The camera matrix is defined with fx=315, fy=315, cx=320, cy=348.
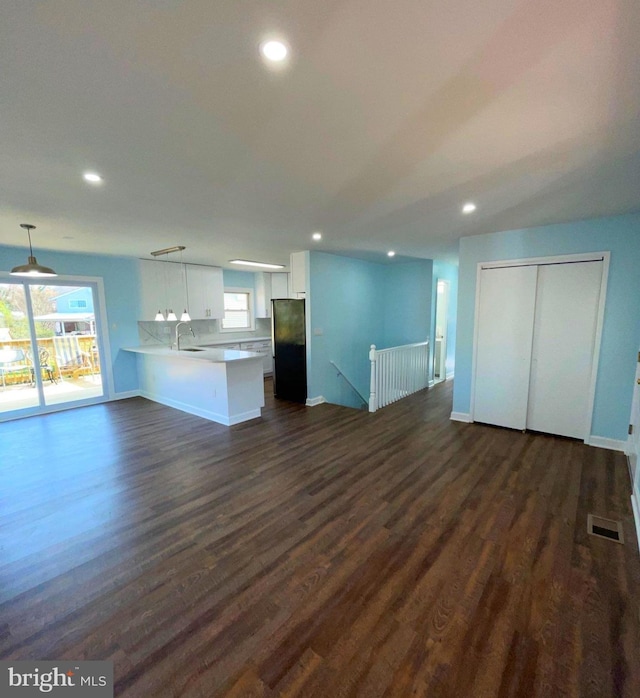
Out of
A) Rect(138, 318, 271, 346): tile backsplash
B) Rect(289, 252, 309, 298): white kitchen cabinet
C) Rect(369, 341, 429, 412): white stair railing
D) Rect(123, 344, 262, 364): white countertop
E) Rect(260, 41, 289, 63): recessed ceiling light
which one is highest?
Rect(260, 41, 289, 63): recessed ceiling light

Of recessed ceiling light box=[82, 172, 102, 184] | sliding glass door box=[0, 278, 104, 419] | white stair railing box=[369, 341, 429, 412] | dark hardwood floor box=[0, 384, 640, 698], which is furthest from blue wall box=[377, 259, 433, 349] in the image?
sliding glass door box=[0, 278, 104, 419]

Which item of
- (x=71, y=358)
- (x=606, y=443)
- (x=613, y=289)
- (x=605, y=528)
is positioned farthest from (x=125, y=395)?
(x=613, y=289)

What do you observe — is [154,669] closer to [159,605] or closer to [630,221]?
[159,605]

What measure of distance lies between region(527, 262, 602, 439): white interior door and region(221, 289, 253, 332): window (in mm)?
6261

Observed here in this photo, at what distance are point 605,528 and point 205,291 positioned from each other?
6970 millimetres

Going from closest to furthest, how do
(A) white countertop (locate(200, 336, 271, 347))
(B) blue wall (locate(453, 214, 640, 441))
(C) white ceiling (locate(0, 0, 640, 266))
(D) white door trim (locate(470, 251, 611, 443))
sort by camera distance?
(C) white ceiling (locate(0, 0, 640, 266)), (B) blue wall (locate(453, 214, 640, 441)), (D) white door trim (locate(470, 251, 611, 443)), (A) white countertop (locate(200, 336, 271, 347))

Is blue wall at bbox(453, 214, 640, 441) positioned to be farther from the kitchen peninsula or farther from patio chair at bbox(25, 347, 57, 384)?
patio chair at bbox(25, 347, 57, 384)

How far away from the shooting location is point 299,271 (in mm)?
5461

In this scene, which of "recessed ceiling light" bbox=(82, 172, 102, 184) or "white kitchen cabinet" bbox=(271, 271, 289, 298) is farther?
"white kitchen cabinet" bbox=(271, 271, 289, 298)

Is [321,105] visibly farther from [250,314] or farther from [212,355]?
[250,314]

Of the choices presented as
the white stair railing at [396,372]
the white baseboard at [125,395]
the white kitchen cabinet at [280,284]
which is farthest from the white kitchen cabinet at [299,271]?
the white baseboard at [125,395]

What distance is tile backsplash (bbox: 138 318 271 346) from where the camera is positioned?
648 centimetres

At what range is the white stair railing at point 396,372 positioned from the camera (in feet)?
17.1

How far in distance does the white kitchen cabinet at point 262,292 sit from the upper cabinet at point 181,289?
1136mm
